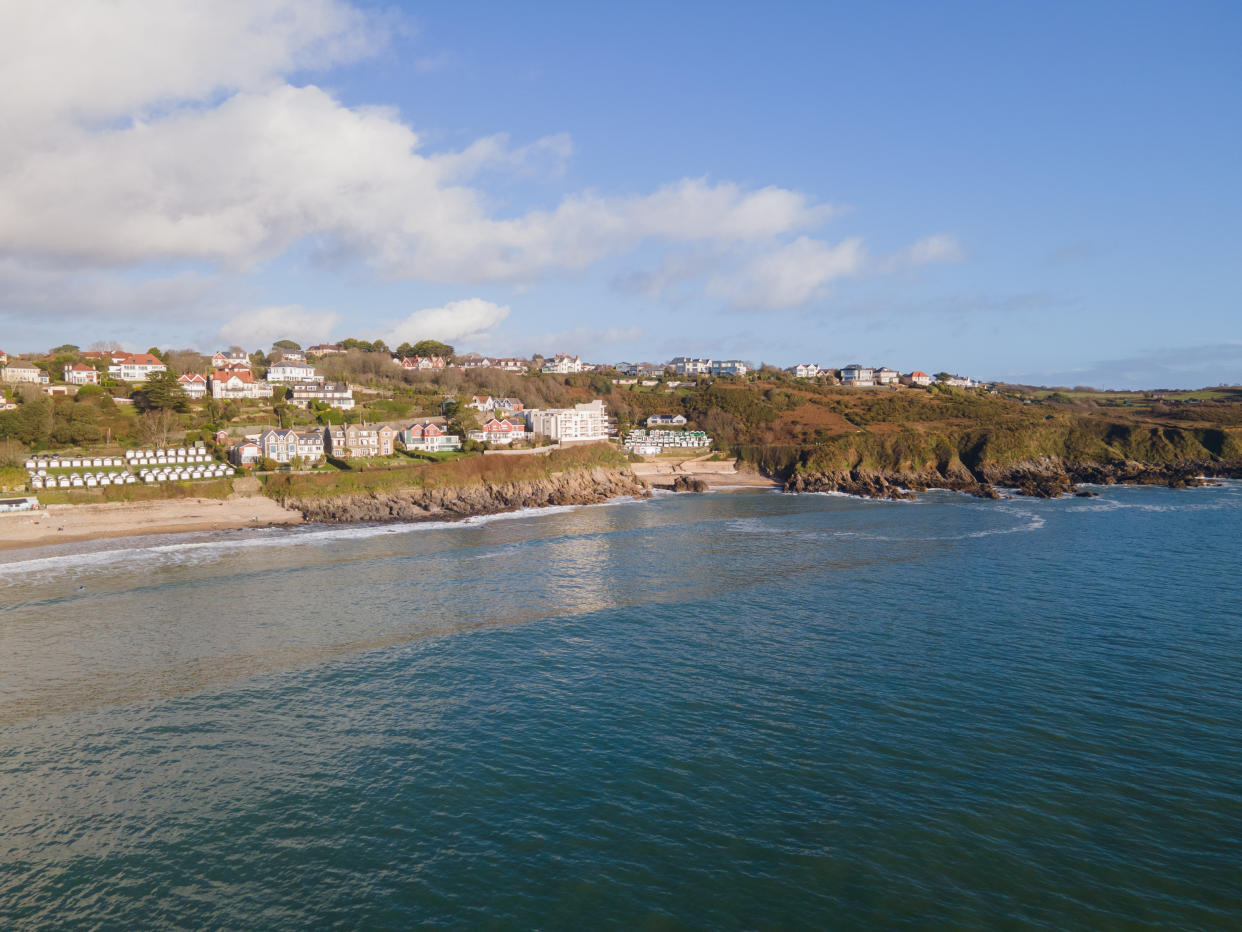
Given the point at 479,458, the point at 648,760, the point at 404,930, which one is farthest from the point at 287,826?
the point at 479,458

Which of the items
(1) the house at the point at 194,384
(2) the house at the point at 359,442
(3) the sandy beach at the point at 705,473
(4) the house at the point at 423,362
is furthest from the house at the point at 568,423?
(1) the house at the point at 194,384

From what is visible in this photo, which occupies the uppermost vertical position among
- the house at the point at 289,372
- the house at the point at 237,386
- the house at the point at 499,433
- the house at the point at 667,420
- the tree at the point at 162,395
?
the house at the point at 289,372

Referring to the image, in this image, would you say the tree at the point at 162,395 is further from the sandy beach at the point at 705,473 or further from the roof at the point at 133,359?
the sandy beach at the point at 705,473

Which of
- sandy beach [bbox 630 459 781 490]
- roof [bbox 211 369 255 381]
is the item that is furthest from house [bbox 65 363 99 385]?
sandy beach [bbox 630 459 781 490]

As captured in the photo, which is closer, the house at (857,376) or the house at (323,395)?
the house at (323,395)

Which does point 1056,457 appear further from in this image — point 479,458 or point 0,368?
point 0,368

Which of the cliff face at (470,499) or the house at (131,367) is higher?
the house at (131,367)

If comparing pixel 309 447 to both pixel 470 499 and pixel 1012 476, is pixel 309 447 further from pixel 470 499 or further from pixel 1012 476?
pixel 1012 476
